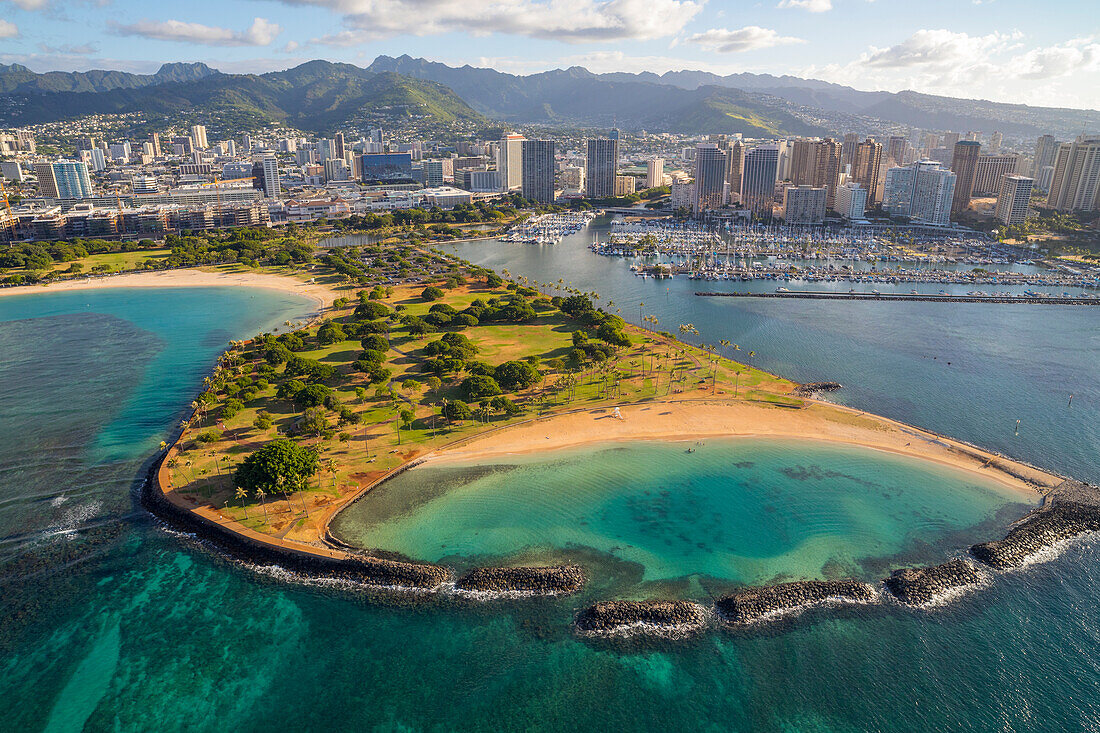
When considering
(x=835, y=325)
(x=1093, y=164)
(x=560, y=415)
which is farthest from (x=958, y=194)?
(x=560, y=415)

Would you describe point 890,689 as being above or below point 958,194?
below

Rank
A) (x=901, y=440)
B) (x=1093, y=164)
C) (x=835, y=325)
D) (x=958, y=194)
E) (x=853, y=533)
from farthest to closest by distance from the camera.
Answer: (x=958, y=194) → (x=1093, y=164) → (x=835, y=325) → (x=901, y=440) → (x=853, y=533)

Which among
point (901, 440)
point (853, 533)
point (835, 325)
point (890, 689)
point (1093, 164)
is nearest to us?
point (890, 689)

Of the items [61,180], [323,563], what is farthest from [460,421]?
[61,180]

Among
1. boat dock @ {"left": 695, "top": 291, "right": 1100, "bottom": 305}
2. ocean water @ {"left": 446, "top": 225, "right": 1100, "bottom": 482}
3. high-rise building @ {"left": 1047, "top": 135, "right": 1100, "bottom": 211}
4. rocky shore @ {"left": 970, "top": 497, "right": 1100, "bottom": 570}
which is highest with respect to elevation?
high-rise building @ {"left": 1047, "top": 135, "right": 1100, "bottom": 211}

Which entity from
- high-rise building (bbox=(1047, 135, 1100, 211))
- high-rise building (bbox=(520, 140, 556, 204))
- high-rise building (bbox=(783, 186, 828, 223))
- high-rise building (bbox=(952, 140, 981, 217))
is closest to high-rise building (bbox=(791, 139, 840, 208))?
high-rise building (bbox=(783, 186, 828, 223))

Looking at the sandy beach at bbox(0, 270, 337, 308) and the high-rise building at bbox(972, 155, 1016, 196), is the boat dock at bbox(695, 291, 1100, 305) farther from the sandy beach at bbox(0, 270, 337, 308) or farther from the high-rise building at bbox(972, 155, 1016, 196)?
the high-rise building at bbox(972, 155, 1016, 196)

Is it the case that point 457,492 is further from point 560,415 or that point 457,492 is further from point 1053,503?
point 1053,503
